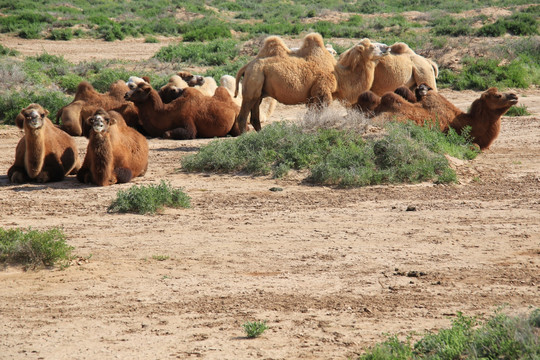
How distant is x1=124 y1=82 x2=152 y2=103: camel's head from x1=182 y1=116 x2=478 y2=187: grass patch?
2746 mm

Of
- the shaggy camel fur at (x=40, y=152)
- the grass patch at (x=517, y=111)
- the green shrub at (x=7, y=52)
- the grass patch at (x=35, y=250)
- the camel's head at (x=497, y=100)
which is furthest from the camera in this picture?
the green shrub at (x=7, y=52)

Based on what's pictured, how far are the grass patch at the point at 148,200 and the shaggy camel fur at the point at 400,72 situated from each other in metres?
6.58

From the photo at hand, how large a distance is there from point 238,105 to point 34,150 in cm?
564

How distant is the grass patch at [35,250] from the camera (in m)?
7.06

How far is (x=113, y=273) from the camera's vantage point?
272 inches

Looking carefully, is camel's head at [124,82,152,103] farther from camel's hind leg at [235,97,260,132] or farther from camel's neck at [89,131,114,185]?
camel's neck at [89,131,114,185]

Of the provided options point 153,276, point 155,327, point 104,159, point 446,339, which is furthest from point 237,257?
point 104,159

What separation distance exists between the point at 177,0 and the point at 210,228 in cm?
4484

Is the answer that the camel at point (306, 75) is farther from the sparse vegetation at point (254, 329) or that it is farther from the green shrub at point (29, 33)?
the green shrub at point (29, 33)

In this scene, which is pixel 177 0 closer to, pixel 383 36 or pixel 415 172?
pixel 383 36

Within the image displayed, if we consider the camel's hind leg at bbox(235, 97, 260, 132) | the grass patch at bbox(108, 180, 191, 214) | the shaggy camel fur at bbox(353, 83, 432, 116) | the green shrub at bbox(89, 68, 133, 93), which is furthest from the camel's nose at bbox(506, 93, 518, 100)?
the green shrub at bbox(89, 68, 133, 93)

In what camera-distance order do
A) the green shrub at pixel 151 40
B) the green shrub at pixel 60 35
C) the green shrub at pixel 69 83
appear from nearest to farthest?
1. the green shrub at pixel 69 83
2. the green shrub at pixel 60 35
3. the green shrub at pixel 151 40

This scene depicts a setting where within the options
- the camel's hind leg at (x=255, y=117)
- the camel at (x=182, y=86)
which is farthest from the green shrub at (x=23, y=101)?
the camel's hind leg at (x=255, y=117)

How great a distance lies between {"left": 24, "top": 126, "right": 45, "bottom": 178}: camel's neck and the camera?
34.6ft
